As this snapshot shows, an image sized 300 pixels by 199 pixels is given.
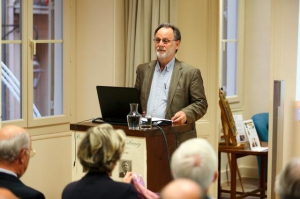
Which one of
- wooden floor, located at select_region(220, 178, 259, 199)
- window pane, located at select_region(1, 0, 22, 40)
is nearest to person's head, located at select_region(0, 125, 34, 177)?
window pane, located at select_region(1, 0, 22, 40)

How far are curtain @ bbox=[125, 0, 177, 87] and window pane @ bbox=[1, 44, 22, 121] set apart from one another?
985 millimetres

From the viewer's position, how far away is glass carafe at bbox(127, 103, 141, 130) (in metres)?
4.31

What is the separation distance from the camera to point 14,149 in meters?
3.20

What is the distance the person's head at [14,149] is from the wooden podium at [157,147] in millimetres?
Result: 1157

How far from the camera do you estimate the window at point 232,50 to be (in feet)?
26.2

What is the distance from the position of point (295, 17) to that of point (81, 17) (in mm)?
1982

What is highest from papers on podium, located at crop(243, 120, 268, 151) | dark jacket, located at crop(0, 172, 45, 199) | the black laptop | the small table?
the black laptop

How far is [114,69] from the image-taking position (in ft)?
20.0

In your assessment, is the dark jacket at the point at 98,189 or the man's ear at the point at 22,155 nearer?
the dark jacket at the point at 98,189

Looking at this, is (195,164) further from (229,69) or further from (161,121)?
(229,69)

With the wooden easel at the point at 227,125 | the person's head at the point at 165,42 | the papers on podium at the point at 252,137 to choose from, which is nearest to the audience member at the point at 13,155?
the person's head at the point at 165,42

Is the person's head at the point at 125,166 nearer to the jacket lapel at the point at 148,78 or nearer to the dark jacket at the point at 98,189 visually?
the jacket lapel at the point at 148,78

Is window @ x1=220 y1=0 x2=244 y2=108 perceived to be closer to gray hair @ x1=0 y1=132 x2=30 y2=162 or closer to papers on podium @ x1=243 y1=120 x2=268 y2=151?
papers on podium @ x1=243 y1=120 x2=268 y2=151

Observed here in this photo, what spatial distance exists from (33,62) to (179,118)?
2079 mm
